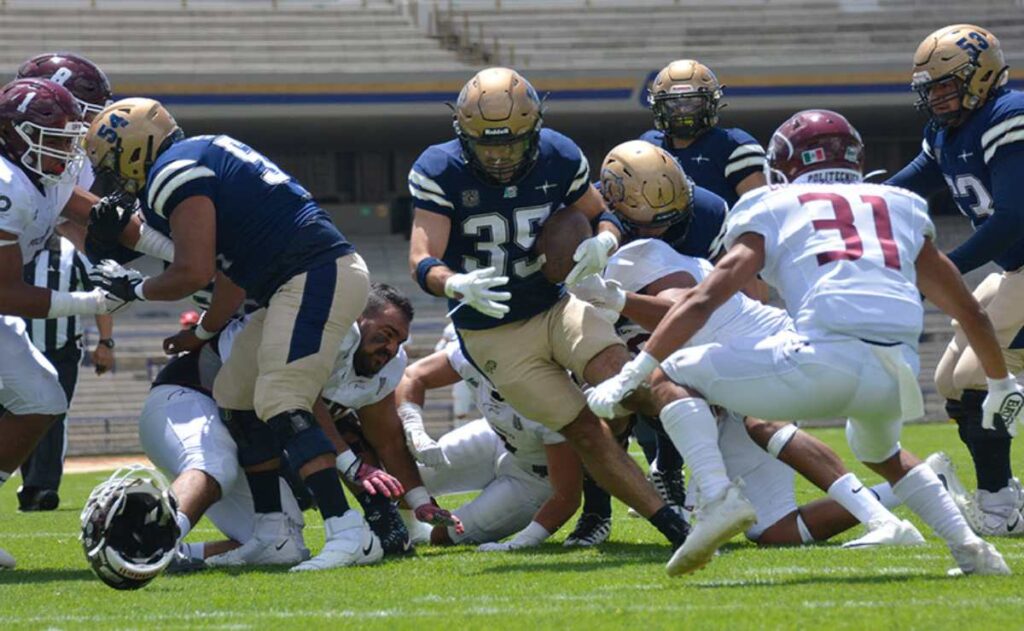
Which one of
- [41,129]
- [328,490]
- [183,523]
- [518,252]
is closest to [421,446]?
[328,490]

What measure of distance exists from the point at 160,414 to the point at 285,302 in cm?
80

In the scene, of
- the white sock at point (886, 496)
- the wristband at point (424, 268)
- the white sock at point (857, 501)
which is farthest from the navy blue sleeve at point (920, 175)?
the wristband at point (424, 268)

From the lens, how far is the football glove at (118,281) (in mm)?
5488

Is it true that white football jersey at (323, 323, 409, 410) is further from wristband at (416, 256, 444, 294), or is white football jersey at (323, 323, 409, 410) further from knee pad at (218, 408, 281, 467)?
wristband at (416, 256, 444, 294)

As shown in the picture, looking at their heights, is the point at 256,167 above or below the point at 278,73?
above

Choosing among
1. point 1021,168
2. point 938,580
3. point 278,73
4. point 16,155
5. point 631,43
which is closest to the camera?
point 938,580

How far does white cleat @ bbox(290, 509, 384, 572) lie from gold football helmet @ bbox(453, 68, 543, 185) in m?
1.29

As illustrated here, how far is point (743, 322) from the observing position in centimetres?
526

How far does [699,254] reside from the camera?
5.97 metres

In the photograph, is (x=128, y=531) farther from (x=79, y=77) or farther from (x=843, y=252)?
(x=79, y=77)

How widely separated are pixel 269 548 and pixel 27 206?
4.87 feet

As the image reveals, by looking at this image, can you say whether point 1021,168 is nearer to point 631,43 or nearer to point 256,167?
point 256,167

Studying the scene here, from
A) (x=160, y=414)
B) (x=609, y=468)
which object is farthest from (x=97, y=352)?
(x=609, y=468)

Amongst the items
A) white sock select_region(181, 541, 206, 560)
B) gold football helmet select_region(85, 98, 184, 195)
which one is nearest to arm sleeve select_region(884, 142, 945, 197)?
gold football helmet select_region(85, 98, 184, 195)
